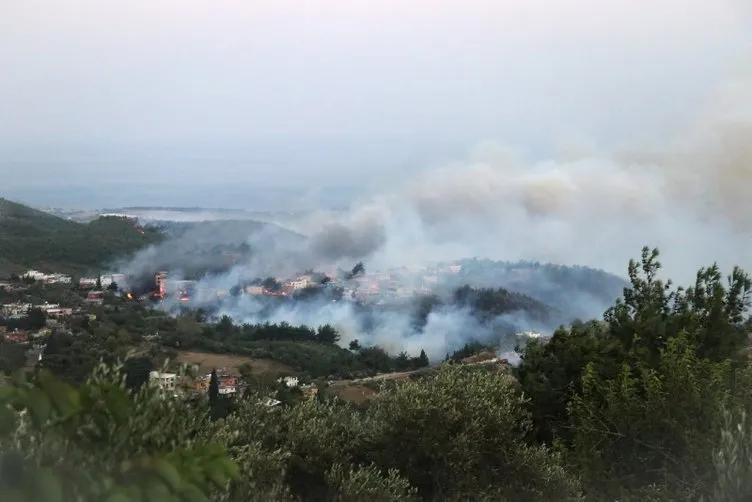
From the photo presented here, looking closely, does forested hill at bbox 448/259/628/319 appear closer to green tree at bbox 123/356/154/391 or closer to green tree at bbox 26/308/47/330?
green tree at bbox 26/308/47/330

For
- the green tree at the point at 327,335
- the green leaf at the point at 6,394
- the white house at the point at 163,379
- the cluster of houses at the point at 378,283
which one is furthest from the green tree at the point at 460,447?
the cluster of houses at the point at 378,283

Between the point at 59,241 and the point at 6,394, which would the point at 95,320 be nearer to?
the point at 6,394

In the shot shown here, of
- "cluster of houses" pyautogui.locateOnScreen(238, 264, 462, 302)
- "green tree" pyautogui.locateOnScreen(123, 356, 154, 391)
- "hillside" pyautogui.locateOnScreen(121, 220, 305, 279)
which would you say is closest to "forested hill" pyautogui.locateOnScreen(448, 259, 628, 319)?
"cluster of houses" pyautogui.locateOnScreen(238, 264, 462, 302)

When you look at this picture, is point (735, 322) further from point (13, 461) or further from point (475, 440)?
point (13, 461)

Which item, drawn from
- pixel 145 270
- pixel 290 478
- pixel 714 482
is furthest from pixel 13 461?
pixel 145 270

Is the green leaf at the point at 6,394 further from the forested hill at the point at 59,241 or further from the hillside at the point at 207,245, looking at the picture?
the hillside at the point at 207,245

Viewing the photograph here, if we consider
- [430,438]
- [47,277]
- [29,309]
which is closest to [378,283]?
[47,277]
